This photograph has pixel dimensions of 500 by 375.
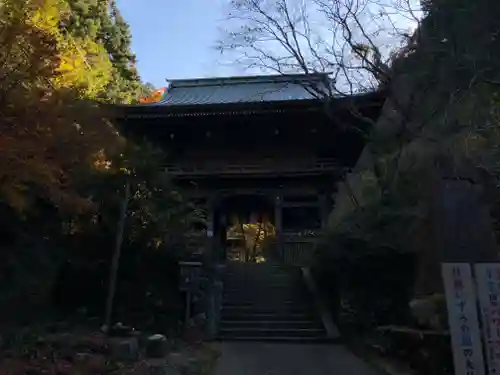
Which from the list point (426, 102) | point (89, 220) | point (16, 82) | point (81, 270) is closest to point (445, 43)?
point (426, 102)

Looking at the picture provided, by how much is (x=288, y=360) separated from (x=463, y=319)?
387 cm

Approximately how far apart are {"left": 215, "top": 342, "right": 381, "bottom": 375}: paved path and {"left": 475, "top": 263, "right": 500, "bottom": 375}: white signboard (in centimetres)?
270

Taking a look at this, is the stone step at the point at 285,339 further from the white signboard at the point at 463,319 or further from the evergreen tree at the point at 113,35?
the evergreen tree at the point at 113,35

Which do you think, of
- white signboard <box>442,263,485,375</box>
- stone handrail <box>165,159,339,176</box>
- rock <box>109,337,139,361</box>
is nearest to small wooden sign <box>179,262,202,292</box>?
rock <box>109,337,139,361</box>

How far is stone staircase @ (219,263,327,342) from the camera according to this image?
10375mm

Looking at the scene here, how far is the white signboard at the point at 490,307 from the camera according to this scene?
15.0ft

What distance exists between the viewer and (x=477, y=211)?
584 cm

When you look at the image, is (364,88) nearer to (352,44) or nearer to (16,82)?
(352,44)

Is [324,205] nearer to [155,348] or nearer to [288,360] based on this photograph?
[288,360]

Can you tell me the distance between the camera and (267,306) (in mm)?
11828

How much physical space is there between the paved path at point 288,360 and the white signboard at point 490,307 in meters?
2.70

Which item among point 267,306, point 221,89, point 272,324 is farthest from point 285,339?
point 221,89

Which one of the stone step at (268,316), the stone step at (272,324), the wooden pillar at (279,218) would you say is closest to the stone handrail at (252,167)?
the wooden pillar at (279,218)

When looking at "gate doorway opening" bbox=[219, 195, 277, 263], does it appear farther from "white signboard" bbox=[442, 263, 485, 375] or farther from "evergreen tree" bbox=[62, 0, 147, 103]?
"white signboard" bbox=[442, 263, 485, 375]
